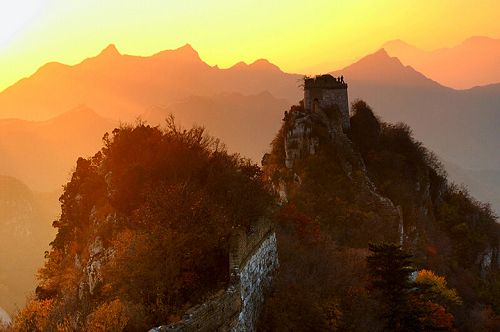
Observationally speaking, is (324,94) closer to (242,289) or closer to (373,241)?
(373,241)

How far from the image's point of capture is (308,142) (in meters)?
54.3

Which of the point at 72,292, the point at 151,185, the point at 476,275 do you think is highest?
the point at 151,185

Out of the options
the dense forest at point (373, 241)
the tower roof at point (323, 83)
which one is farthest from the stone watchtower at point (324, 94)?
the dense forest at point (373, 241)

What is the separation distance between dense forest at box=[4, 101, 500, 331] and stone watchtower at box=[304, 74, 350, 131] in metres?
10.1

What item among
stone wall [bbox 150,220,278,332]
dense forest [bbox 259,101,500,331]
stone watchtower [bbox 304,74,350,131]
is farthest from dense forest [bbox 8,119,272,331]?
stone watchtower [bbox 304,74,350,131]

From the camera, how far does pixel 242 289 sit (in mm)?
20375

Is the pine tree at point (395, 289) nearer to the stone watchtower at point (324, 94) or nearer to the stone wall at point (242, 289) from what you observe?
the stone wall at point (242, 289)

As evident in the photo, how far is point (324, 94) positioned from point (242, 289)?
4095 centimetres

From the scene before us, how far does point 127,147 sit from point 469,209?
2002 inches

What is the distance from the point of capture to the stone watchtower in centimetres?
5797

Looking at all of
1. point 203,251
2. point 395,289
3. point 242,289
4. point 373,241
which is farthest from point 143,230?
point 373,241

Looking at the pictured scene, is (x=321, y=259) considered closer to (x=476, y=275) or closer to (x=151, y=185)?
(x=151, y=185)

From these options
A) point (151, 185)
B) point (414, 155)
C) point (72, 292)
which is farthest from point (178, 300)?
point (414, 155)

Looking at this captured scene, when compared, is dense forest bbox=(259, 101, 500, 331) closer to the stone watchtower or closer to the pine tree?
the pine tree
